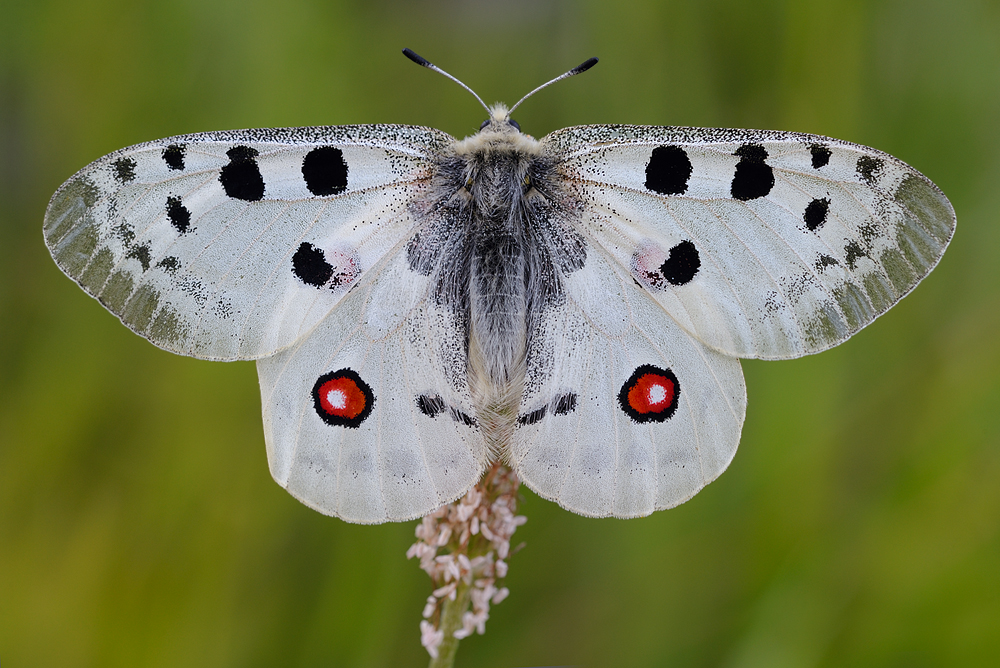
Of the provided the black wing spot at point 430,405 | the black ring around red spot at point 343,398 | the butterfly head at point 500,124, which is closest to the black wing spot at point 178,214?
the black ring around red spot at point 343,398

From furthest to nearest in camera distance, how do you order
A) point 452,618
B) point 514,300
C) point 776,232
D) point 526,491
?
point 526,491, point 514,300, point 776,232, point 452,618

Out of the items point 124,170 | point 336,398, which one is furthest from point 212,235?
point 336,398

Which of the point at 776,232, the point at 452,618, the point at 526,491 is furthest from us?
the point at 526,491

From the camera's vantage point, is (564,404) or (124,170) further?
(564,404)

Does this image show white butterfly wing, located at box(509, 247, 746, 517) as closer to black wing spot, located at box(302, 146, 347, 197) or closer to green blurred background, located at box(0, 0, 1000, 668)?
black wing spot, located at box(302, 146, 347, 197)

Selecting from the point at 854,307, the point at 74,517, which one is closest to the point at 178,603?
the point at 74,517

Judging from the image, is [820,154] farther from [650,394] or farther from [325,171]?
[325,171]

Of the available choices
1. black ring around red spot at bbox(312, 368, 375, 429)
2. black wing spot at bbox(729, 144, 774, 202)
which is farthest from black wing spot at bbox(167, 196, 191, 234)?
black wing spot at bbox(729, 144, 774, 202)

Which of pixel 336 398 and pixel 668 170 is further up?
pixel 668 170

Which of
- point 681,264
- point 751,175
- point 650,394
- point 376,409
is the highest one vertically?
point 751,175
